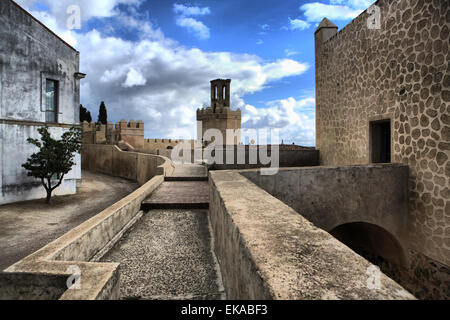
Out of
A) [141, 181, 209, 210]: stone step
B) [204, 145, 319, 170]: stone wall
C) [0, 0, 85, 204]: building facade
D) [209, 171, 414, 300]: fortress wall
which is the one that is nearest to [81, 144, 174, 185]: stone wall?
[141, 181, 209, 210]: stone step

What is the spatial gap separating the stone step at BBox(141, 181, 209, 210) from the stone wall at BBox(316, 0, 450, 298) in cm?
502

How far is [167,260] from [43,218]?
9500mm

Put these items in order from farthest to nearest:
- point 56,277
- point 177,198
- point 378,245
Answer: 1. point 378,245
2. point 177,198
3. point 56,277

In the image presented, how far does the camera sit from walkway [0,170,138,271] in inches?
299

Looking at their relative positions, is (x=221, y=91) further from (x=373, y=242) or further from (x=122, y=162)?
(x=373, y=242)

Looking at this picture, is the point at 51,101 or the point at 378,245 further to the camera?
the point at 51,101

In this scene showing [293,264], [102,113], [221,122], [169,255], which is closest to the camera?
[293,264]

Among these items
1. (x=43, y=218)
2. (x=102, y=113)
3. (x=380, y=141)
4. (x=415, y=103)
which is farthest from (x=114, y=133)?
(x=415, y=103)

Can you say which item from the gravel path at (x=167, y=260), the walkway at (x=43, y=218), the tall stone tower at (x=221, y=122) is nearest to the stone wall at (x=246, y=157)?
the gravel path at (x=167, y=260)

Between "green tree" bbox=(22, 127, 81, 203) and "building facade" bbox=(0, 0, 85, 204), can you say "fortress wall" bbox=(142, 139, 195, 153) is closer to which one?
"building facade" bbox=(0, 0, 85, 204)

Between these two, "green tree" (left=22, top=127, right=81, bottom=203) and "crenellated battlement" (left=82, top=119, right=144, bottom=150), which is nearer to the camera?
"green tree" (left=22, top=127, right=81, bottom=203)

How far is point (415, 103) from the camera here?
6.19m

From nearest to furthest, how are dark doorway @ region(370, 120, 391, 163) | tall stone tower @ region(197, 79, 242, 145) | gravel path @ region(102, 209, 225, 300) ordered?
gravel path @ region(102, 209, 225, 300) → dark doorway @ region(370, 120, 391, 163) → tall stone tower @ region(197, 79, 242, 145)
